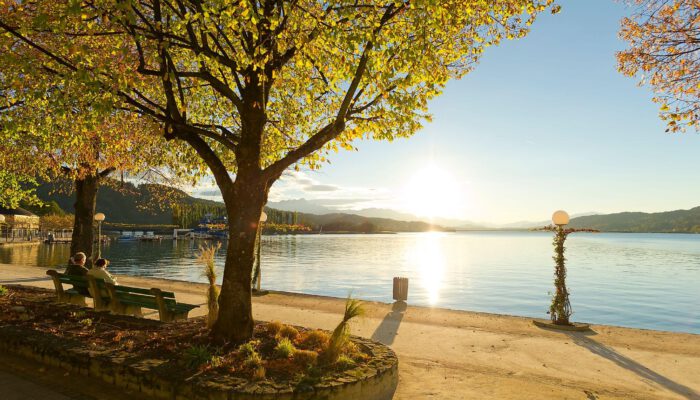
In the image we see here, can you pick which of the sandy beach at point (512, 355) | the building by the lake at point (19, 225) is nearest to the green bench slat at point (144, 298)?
the sandy beach at point (512, 355)

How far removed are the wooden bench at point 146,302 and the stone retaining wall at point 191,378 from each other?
6.48 ft

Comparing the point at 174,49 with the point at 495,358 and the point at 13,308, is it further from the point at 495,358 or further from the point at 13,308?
the point at 495,358

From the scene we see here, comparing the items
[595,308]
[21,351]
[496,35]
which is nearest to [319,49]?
[496,35]

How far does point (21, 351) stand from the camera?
831cm

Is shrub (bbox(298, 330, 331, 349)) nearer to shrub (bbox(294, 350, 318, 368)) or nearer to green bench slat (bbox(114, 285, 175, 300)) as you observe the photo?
shrub (bbox(294, 350, 318, 368))

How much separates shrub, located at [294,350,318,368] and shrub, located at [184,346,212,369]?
4.31 feet

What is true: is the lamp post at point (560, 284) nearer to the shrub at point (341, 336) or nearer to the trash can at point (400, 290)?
the trash can at point (400, 290)

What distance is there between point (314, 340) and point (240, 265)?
1.86m

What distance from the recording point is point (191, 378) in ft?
20.7

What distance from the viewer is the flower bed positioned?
618 centimetres

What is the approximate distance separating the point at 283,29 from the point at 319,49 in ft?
2.47

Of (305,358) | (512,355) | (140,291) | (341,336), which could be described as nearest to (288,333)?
(305,358)

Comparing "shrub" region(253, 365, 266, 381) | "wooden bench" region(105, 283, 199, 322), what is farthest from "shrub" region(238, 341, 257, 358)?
"wooden bench" region(105, 283, 199, 322)

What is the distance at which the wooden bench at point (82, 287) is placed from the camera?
11.1 m
